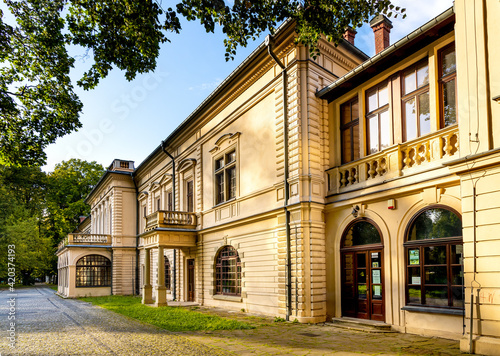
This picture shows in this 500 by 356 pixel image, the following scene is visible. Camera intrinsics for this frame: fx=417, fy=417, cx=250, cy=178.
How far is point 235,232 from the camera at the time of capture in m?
16.3

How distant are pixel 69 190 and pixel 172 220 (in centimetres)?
3349

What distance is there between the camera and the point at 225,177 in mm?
17531

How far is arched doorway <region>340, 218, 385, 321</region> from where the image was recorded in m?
10.8

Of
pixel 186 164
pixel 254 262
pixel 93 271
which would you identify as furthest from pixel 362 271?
pixel 93 271

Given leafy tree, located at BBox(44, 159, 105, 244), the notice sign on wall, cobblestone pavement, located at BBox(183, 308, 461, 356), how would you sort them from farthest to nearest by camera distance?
1. leafy tree, located at BBox(44, 159, 105, 244)
2. the notice sign on wall
3. cobblestone pavement, located at BBox(183, 308, 461, 356)

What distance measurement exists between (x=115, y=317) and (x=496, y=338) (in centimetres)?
1241

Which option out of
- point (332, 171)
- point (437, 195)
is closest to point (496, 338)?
point (437, 195)

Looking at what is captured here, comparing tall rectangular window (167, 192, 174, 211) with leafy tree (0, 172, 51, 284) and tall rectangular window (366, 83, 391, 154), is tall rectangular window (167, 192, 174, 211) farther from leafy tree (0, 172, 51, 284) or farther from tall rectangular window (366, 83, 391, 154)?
leafy tree (0, 172, 51, 284)

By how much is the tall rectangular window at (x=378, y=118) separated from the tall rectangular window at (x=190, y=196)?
11464 mm

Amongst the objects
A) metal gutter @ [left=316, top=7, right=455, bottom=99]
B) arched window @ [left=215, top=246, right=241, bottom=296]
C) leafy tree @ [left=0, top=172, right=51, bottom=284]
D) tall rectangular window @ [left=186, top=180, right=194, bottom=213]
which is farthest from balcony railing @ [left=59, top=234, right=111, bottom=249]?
metal gutter @ [left=316, top=7, right=455, bottom=99]

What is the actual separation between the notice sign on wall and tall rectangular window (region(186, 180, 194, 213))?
13.2 metres

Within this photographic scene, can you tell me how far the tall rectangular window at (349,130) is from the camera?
12203 millimetres

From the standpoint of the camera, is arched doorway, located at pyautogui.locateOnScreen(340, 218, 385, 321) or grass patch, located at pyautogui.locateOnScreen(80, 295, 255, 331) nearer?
arched doorway, located at pyautogui.locateOnScreen(340, 218, 385, 321)

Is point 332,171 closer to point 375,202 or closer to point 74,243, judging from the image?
point 375,202
